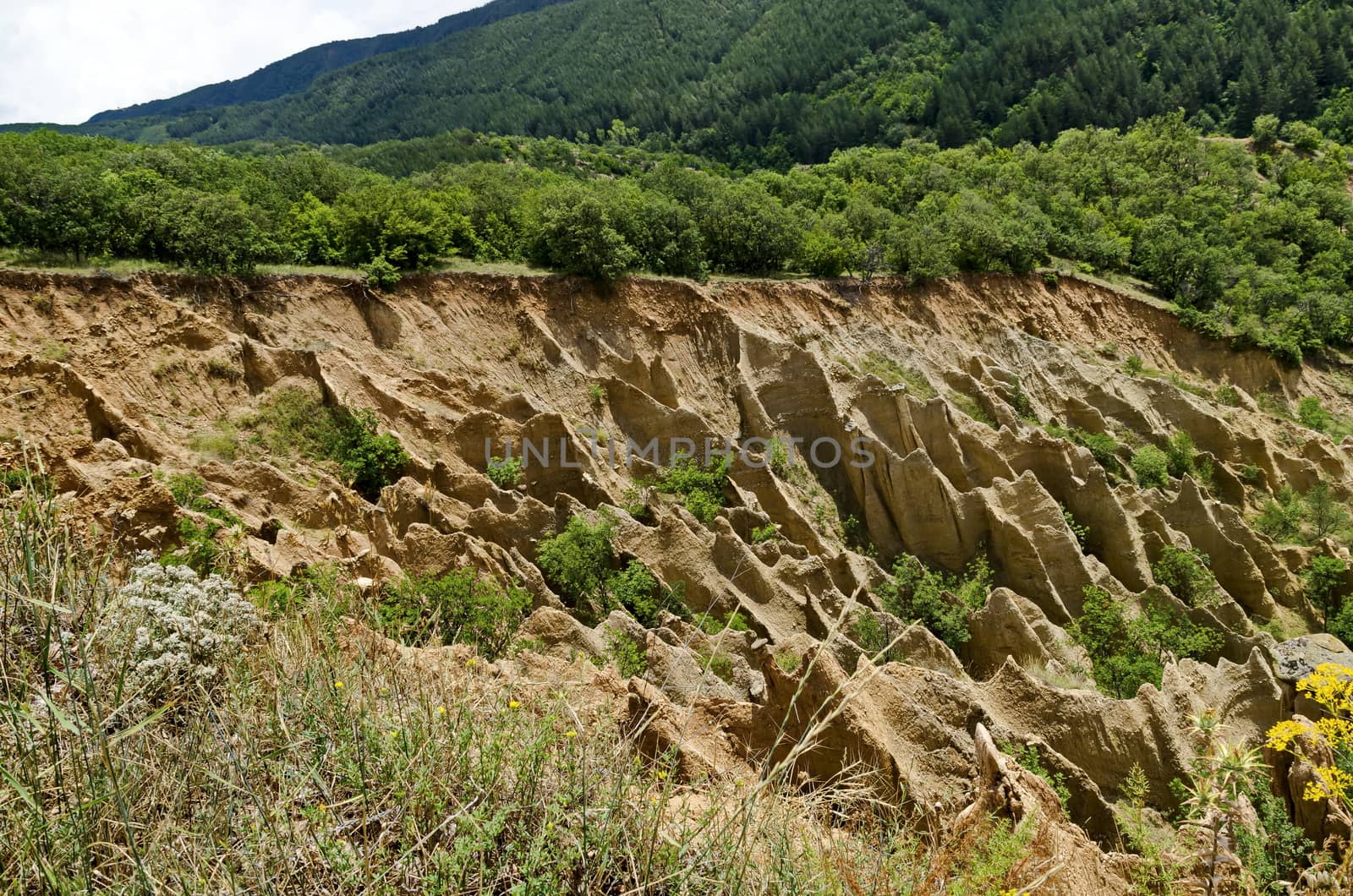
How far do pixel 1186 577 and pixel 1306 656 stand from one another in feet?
28.6

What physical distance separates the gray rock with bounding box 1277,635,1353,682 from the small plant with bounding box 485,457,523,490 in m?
20.9

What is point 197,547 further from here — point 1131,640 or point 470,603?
point 1131,640

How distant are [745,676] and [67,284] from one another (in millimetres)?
24009

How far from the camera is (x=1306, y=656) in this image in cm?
1855

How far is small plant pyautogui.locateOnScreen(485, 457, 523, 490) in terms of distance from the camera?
26156 millimetres

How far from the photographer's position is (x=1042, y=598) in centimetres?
2591

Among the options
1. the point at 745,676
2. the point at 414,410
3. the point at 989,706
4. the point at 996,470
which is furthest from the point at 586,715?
the point at 996,470

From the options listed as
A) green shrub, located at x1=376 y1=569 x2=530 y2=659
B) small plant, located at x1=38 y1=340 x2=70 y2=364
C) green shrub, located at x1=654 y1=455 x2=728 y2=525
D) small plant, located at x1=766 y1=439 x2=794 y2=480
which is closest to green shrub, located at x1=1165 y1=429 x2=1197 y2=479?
small plant, located at x1=766 y1=439 x2=794 y2=480

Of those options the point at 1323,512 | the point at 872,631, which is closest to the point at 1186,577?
the point at 1323,512

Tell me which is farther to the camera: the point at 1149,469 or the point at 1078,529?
the point at 1149,469

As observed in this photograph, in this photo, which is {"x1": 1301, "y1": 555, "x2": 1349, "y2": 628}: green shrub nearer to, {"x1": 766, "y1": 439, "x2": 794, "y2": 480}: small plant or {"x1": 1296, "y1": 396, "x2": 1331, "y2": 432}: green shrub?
{"x1": 1296, "y1": 396, "x2": 1331, "y2": 432}: green shrub

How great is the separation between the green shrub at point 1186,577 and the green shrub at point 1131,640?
9.84 feet

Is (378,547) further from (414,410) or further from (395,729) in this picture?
(395,729)

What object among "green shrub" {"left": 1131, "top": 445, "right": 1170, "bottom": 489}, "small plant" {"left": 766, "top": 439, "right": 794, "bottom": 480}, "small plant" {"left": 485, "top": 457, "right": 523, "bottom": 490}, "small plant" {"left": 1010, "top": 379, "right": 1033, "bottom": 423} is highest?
"small plant" {"left": 485, "top": 457, "right": 523, "bottom": 490}
